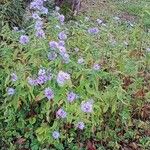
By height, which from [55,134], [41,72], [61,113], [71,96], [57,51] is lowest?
[55,134]

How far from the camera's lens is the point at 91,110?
3.81 metres

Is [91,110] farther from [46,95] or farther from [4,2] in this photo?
[4,2]

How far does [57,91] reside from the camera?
378 centimetres

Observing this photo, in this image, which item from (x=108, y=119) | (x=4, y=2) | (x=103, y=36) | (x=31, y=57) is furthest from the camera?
(x=4, y=2)

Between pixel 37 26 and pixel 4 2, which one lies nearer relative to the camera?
pixel 37 26

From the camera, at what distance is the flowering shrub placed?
381 centimetres

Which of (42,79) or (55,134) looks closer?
(42,79)

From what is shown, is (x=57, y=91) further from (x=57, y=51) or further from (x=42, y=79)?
(x=57, y=51)

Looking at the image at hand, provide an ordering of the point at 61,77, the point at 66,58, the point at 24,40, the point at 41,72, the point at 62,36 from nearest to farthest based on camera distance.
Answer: the point at 61,77
the point at 41,72
the point at 66,58
the point at 24,40
the point at 62,36

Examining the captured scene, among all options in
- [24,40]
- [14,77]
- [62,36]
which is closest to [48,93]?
[14,77]

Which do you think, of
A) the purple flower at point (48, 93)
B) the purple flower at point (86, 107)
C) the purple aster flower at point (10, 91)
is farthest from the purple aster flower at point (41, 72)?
the purple flower at point (86, 107)

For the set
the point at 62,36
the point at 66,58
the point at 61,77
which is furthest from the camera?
the point at 62,36

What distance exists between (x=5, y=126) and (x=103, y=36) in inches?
56.2

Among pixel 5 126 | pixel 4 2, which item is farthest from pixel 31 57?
pixel 4 2
